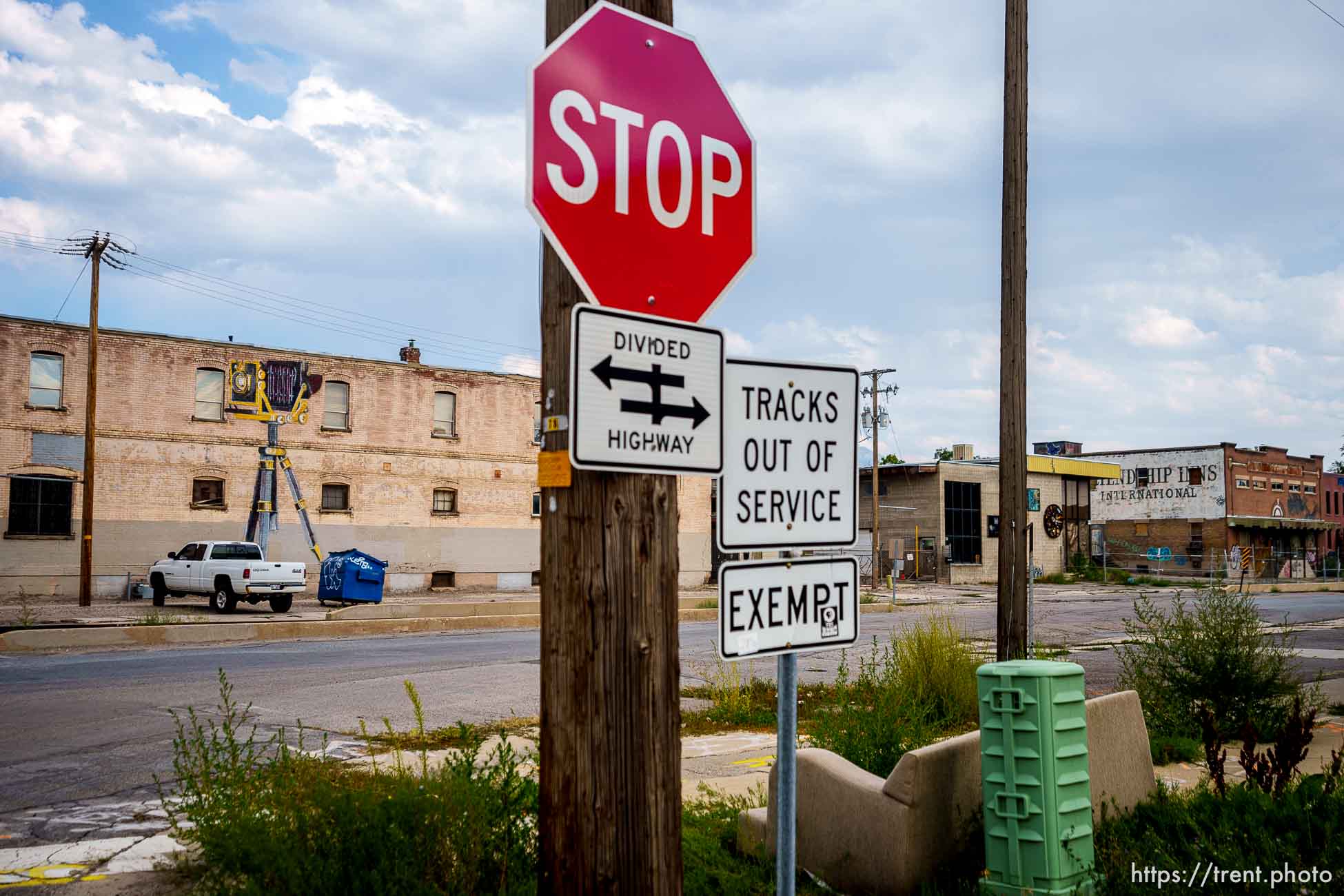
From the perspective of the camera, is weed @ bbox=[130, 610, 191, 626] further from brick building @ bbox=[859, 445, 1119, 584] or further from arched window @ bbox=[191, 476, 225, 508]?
brick building @ bbox=[859, 445, 1119, 584]

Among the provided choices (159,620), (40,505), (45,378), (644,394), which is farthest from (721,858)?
(45,378)

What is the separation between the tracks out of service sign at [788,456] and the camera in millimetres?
3432

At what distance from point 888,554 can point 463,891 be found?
5586cm

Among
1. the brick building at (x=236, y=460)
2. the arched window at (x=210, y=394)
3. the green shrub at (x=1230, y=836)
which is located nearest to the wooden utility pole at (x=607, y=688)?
the green shrub at (x=1230, y=836)

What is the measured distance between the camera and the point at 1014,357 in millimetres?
9852

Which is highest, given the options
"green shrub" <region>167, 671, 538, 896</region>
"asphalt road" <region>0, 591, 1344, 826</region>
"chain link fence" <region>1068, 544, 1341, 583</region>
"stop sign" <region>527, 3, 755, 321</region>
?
"stop sign" <region>527, 3, 755, 321</region>

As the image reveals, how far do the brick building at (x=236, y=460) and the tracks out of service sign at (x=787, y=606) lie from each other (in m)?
25.1

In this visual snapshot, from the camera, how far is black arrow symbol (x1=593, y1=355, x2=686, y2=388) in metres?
3.06

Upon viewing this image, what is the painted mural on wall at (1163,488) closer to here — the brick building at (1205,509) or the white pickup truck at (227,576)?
the brick building at (1205,509)

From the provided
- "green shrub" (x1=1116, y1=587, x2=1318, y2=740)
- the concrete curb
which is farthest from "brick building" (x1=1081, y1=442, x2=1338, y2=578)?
"green shrub" (x1=1116, y1=587, x2=1318, y2=740)

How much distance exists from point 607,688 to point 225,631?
20498mm

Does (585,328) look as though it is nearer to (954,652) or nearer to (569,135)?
(569,135)

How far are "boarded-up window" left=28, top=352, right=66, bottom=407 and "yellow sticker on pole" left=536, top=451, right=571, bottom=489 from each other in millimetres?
36059

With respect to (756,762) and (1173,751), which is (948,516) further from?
(756,762)
